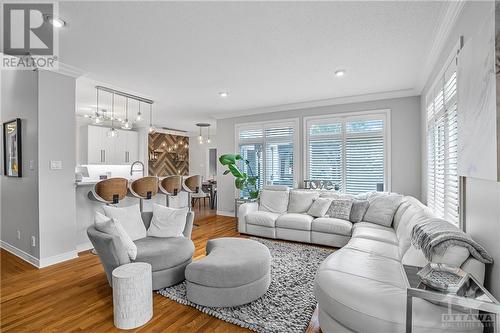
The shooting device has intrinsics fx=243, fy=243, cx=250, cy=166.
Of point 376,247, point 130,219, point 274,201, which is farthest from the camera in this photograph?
point 274,201

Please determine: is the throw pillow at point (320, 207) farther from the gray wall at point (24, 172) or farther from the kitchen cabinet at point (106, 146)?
the kitchen cabinet at point (106, 146)

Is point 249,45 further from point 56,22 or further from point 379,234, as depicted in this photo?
point 379,234

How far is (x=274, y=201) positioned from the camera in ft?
15.8

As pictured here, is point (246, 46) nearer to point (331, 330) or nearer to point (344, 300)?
point (344, 300)

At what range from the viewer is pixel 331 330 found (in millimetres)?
1741

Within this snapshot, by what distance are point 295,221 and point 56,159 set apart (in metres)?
3.71

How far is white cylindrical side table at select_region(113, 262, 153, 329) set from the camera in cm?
197

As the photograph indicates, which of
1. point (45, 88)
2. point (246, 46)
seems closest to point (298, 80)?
point (246, 46)

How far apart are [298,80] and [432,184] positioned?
242cm

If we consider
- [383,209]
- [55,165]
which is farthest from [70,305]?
[383,209]

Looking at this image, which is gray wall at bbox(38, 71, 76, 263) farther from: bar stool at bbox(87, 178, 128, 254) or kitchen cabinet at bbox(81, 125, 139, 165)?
kitchen cabinet at bbox(81, 125, 139, 165)

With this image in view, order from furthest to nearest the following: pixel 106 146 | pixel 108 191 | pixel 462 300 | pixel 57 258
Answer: pixel 106 146 < pixel 108 191 < pixel 57 258 < pixel 462 300

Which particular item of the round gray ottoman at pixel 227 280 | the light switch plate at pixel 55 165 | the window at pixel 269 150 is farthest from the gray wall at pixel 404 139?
the light switch plate at pixel 55 165

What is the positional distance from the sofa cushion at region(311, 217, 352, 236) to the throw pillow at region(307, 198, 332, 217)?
176mm
